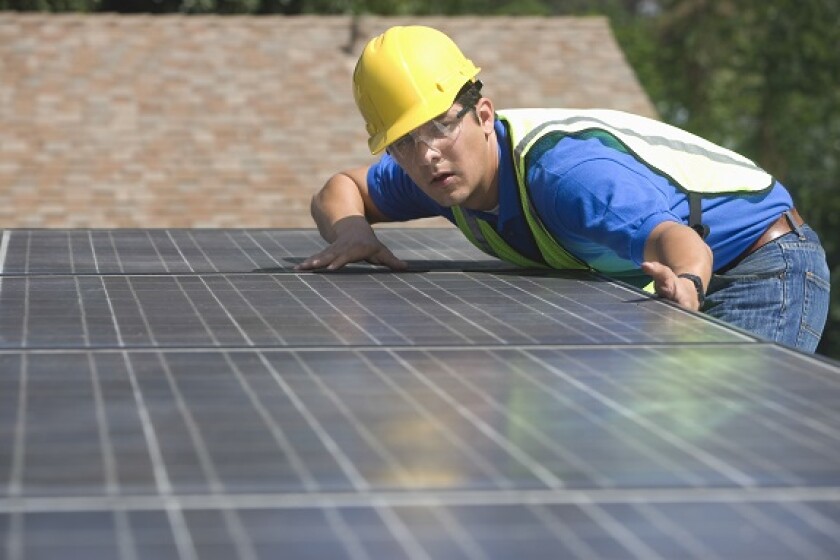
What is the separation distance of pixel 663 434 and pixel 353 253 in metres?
2.46

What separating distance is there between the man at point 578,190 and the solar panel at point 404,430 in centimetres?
33

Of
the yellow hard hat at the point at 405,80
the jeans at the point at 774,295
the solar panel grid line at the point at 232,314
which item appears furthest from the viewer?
the jeans at the point at 774,295

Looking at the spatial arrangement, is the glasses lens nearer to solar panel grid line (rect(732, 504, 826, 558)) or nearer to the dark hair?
the dark hair

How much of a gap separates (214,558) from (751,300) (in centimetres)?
319

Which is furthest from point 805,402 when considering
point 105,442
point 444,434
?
point 105,442

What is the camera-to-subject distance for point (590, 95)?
57.1ft

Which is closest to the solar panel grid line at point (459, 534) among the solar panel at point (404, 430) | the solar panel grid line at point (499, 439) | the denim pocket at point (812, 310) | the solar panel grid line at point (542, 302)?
the solar panel at point (404, 430)

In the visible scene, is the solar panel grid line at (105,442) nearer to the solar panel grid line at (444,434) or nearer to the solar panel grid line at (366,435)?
the solar panel grid line at (366,435)

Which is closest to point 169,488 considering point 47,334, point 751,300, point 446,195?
point 47,334

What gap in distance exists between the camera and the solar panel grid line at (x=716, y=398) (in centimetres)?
250

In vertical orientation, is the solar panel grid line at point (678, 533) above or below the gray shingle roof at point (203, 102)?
above

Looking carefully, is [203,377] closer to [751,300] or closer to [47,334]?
[47,334]

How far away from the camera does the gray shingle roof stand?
51.9 ft

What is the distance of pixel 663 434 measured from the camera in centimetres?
273
